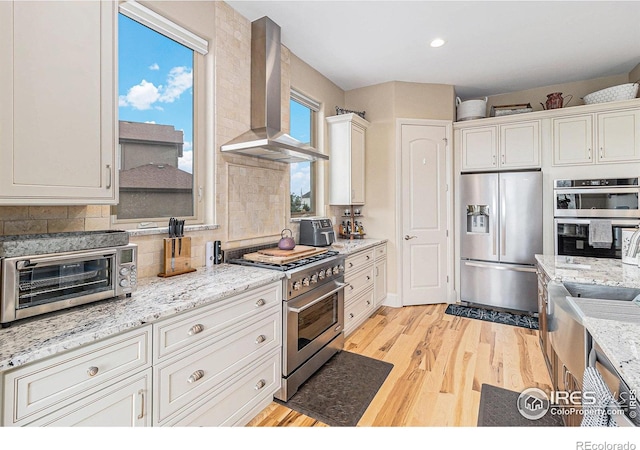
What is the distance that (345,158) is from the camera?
3764mm

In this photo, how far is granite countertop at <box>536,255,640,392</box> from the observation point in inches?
35.4

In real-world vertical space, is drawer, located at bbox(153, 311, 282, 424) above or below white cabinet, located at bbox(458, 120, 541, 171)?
below

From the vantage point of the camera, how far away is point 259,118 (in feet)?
8.61

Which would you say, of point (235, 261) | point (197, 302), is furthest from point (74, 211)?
point (235, 261)

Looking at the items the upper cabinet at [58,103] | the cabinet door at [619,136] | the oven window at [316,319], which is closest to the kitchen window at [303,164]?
the oven window at [316,319]

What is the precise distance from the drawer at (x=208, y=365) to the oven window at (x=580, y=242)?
Result: 334 cm

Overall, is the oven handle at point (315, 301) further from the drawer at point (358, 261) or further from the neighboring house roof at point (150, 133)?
the neighboring house roof at point (150, 133)

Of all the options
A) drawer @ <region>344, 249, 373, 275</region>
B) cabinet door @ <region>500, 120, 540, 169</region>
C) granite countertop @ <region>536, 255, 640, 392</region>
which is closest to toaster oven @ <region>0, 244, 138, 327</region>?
granite countertop @ <region>536, 255, 640, 392</region>

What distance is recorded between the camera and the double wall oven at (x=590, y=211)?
3197 mm

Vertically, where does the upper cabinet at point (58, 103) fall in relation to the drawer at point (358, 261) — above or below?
above

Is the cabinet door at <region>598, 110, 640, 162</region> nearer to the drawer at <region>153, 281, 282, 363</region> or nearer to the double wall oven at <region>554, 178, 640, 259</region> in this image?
the double wall oven at <region>554, 178, 640, 259</region>

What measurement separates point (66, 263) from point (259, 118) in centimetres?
181

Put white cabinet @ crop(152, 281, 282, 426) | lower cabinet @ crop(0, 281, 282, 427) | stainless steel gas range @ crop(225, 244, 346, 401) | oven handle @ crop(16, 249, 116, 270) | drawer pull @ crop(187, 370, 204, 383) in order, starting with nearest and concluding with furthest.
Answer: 1. lower cabinet @ crop(0, 281, 282, 427)
2. oven handle @ crop(16, 249, 116, 270)
3. white cabinet @ crop(152, 281, 282, 426)
4. drawer pull @ crop(187, 370, 204, 383)
5. stainless steel gas range @ crop(225, 244, 346, 401)

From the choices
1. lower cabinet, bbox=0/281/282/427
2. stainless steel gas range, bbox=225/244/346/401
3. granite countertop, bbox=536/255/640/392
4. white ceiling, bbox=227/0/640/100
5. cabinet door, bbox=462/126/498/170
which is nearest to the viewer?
granite countertop, bbox=536/255/640/392
